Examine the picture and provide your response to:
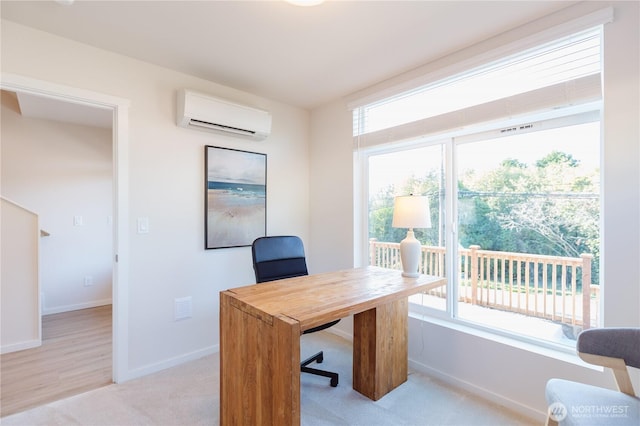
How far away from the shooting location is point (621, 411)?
1.08m

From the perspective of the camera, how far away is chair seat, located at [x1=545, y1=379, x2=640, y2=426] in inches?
40.9

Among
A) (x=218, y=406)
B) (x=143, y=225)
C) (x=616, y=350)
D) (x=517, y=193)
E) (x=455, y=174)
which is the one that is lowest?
(x=218, y=406)

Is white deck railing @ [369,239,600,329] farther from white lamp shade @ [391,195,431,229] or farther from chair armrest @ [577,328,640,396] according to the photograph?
chair armrest @ [577,328,640,396]

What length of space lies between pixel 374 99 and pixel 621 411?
8.15 feet

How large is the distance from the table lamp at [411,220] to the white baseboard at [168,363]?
1.86m

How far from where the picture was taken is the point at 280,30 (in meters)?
1.94

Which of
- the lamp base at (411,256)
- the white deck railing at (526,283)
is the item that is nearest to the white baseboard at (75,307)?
the lamp base at (411,256)

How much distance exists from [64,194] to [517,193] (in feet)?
16.1

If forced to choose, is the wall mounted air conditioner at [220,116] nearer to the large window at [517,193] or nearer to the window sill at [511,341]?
the large window at [517,193]

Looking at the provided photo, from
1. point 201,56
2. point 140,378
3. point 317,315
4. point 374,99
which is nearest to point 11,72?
point 201,56

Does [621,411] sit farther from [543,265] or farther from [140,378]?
[140,378]

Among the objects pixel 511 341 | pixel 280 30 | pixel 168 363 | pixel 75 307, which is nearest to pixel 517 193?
pixel 511 341

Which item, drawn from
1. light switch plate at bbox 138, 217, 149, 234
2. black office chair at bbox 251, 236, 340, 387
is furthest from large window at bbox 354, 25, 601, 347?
light switch plate at bbox 138, 217, 149, 234

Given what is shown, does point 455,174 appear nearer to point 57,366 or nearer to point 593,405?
point 593,405
